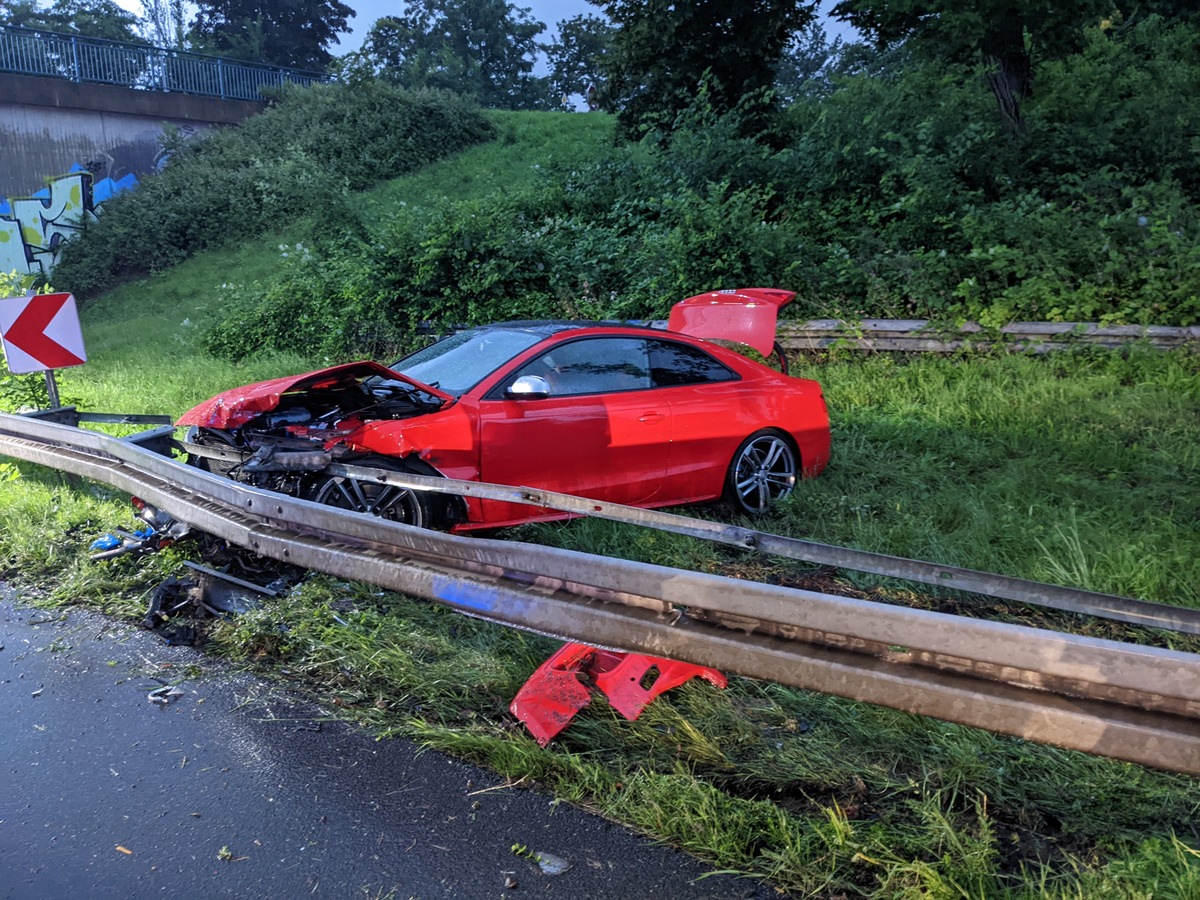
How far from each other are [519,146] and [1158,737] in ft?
86.1

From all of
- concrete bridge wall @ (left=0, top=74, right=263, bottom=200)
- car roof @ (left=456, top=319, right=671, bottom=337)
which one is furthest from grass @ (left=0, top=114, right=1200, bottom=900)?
concrete bridge wall @ (left=0, top=74, right=263, bottom=200)

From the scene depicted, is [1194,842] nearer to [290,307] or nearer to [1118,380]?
[1118,380]

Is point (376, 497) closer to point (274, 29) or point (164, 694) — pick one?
point (164, 694)

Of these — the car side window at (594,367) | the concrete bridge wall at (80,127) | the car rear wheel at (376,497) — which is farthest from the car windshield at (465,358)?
the concrete bridge wall at (80,127)

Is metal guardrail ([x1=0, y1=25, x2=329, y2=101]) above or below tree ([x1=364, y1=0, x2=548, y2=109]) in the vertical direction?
below

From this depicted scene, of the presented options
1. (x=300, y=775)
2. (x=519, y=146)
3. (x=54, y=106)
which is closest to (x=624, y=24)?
(x=519, y=146)

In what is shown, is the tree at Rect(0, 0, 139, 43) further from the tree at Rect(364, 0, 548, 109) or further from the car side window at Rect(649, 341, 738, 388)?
the car side window at Rect(649, 341, 738, 388)

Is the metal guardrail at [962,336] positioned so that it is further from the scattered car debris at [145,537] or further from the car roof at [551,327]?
the scattered car debris at [145,537]

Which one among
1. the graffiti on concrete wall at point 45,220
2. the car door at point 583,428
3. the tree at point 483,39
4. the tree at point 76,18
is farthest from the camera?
the tree at point 483,39

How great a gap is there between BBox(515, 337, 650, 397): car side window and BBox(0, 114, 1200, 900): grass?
89 cm

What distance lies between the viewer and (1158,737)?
2.06 m

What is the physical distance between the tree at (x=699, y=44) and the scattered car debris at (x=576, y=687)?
14.9 meters

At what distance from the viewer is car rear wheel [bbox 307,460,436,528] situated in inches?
195

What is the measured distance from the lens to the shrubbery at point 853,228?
31.3 ft
